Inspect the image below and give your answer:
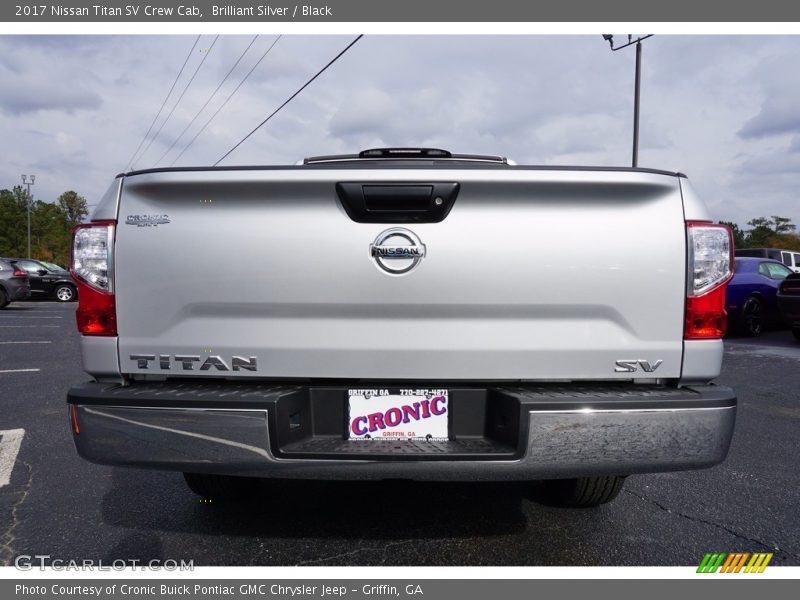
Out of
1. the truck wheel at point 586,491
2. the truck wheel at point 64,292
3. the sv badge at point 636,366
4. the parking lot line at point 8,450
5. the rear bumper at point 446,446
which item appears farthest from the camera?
the truck wheel at point 64,292

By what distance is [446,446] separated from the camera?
196cm

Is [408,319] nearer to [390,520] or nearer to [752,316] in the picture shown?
[390,520]

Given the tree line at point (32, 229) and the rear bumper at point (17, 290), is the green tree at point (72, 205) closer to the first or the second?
the tree line at point (32, 229)

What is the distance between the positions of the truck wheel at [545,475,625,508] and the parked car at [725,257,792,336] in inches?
345

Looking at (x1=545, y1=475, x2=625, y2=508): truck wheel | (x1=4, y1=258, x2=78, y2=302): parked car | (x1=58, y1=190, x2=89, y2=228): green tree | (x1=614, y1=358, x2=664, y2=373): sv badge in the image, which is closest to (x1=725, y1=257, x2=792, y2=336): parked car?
(x1=545, y1=475, x2=625, y2=508): truck wheel

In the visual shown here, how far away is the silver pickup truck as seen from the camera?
1913 millimetres

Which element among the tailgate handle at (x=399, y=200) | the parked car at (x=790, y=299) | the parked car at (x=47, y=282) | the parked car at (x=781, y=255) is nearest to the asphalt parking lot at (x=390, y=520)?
the tailgate handle at (x=399, y=200)

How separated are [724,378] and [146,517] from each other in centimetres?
611

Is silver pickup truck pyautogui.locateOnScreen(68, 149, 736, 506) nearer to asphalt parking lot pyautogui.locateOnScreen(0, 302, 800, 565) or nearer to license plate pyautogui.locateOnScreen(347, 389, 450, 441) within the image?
license plate pyautogui.locateOnScreen(347, 389, 450, 441)

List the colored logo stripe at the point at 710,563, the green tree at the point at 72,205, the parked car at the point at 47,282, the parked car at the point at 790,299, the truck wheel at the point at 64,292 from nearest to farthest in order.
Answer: the colored logo stripe at the point at 710,563, the parked car at the point at 790,299, the parked car at the point at 47,282, the truck wheel at the point at 64,292, the green tree at the point at 72,205

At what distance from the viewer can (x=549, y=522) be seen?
8.46 feet

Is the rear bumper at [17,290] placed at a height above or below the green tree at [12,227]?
below

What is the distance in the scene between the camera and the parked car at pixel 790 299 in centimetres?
879

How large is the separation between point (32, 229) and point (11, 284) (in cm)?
6130
